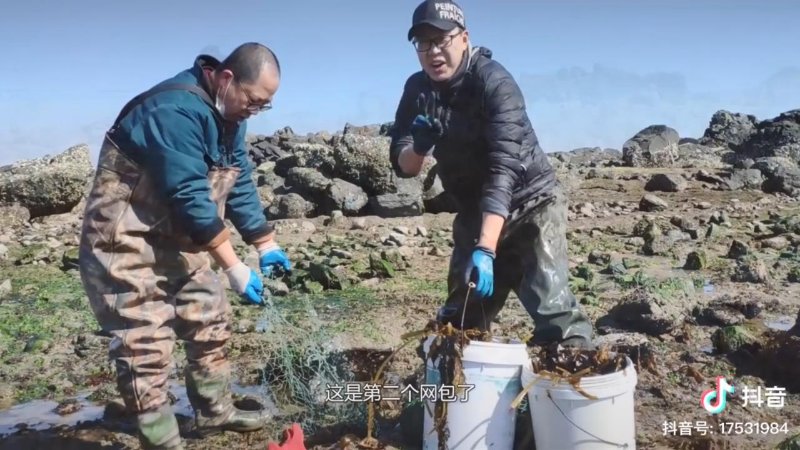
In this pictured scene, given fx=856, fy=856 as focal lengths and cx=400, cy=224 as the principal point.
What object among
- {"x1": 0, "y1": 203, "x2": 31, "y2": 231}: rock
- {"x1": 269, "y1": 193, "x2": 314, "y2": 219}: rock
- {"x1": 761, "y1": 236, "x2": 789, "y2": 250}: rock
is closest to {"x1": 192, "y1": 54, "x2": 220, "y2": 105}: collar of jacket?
{"x1": 761, "y1": 236, "x2": 789, "y2": 250}: rock

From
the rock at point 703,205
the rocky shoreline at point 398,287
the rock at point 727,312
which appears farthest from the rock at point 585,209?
the rock at point 727,312

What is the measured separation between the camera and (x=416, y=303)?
22.8 ft

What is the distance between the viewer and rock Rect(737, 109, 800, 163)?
2152 centimetres

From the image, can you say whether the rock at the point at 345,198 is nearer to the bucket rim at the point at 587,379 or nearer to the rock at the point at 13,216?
the rock at the point at 13,216

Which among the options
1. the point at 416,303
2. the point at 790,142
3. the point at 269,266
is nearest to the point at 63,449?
the point at 269,266

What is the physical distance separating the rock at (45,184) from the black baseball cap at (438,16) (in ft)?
30.0

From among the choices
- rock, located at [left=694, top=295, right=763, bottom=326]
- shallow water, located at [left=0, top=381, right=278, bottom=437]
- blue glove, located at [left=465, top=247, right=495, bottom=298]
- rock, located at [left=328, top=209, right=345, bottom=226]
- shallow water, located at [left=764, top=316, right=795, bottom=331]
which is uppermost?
rock, located at [left=328, top=209, right=345, bottom=226]

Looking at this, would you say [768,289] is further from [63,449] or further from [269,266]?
[63,449]

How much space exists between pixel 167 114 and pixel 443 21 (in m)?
1.28

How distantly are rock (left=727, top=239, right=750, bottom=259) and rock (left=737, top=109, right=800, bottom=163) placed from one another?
13596mm

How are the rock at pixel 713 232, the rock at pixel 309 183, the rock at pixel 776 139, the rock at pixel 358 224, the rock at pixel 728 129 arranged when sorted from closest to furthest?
the rock at pixel 713 232 → the rock at pixel 358 224 → the rock at pixel 309 183 → the rock at pixel 776 139 → the rock at pixel 728 129

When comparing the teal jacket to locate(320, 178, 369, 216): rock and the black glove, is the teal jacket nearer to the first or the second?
the black glove

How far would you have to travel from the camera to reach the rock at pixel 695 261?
26.9 feet

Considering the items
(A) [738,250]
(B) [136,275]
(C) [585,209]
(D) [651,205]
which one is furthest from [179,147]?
(D) [651,205]
